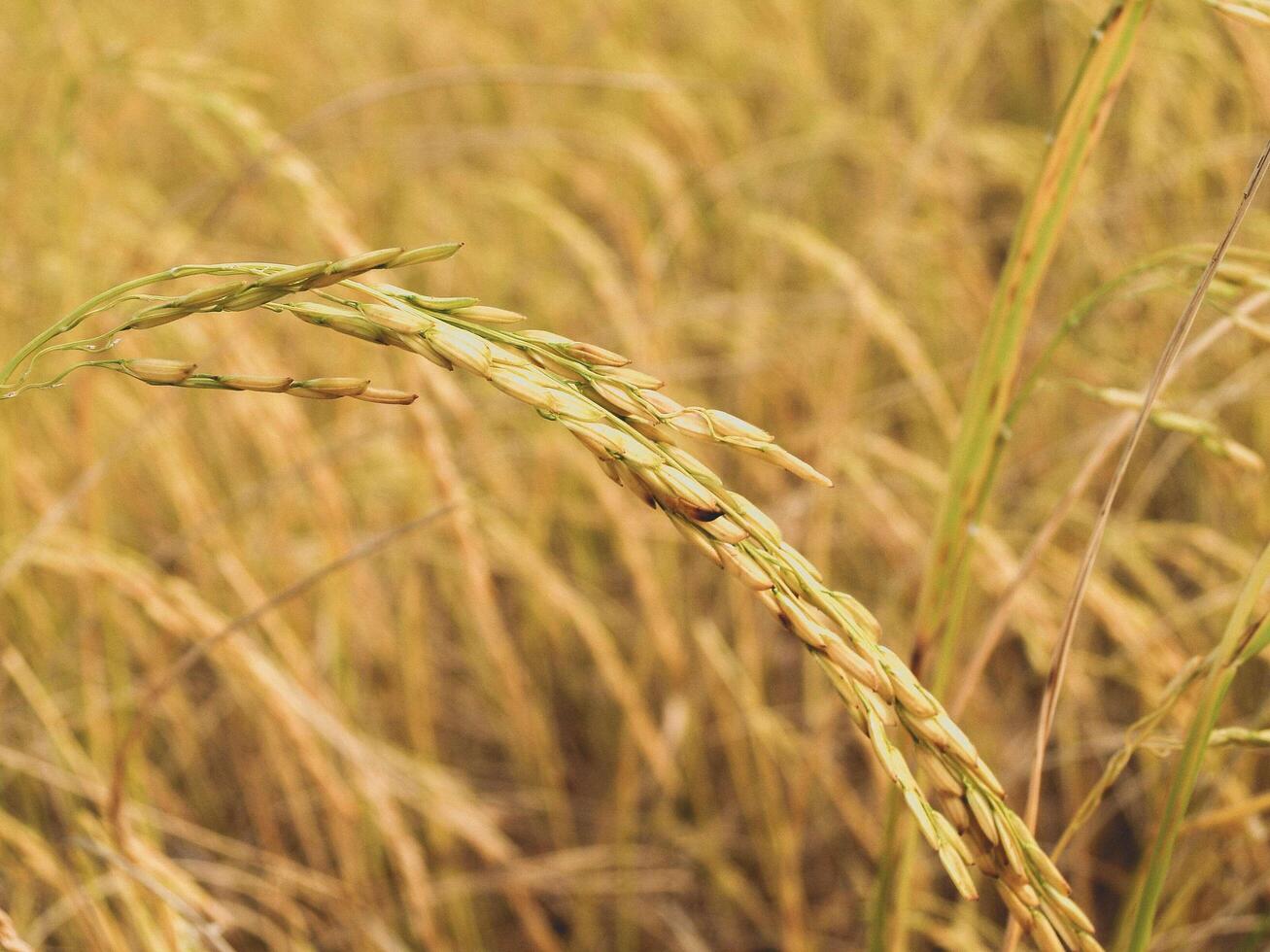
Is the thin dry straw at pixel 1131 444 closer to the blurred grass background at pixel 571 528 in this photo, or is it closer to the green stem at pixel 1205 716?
the green stem at pixel 1205 716

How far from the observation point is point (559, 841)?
4.23 ft

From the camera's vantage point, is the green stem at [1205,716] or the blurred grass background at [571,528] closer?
the green stem at [1205,716]

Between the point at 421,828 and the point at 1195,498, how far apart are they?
4.14ft

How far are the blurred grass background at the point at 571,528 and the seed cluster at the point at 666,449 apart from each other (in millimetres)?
294

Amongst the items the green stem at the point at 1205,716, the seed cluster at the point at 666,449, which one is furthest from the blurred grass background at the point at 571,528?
the seed cluster at the point at 666,449

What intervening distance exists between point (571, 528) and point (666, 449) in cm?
126

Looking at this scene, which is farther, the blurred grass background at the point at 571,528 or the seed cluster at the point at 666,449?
the blurred grass background at the point at 571,528

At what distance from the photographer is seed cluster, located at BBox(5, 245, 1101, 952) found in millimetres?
354

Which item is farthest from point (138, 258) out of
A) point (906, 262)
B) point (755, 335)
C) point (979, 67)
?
point (979, 67)

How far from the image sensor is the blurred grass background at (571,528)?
0.99 metres

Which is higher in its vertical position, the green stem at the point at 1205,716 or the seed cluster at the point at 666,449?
the seed cluster at the point at 666,449

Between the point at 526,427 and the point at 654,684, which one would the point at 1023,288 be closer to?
the point at 526,427

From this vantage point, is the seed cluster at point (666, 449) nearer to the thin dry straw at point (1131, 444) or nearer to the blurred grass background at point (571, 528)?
the thin dry straw at point (1131, 444)

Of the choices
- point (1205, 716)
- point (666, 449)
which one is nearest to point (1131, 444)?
point (1205, 716)
